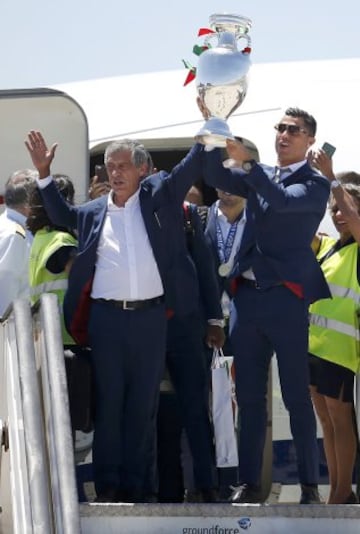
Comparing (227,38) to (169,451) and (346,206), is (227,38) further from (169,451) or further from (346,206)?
(169,451)

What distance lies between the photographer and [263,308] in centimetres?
658

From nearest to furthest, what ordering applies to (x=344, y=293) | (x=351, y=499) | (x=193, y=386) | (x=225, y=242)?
(x=193, y=386), (x=351, y=499), (x=344, y=293), (x=225, y=242)

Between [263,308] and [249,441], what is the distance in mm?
667

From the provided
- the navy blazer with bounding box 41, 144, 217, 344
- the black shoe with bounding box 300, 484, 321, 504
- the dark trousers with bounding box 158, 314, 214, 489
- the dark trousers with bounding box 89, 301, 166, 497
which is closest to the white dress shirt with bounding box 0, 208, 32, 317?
the navy blazer with bounding box 41, 144, 217, 344

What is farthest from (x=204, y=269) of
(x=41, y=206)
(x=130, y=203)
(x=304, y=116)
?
(x=304, y=116)

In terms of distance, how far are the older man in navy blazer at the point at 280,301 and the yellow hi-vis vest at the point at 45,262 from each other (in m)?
0.98

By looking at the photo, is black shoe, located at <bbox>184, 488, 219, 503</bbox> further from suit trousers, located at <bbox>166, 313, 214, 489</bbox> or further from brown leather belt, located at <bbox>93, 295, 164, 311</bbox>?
brown leather belt, located at <bbox>93, 295, 164, 311</bbox>

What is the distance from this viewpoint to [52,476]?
18.5 feet

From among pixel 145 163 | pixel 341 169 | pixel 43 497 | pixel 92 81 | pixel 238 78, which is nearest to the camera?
pixel 43 497

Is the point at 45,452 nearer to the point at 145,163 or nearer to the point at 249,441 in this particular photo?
the point at 249,441

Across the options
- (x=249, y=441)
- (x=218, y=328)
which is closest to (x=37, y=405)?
(x=249, y=441)

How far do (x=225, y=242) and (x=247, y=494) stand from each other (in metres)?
1.79

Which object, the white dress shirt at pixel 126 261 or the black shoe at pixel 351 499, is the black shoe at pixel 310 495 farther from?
the white dress shirt at pixel 126 261

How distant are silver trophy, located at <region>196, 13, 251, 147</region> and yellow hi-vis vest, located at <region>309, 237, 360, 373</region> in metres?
1.40
